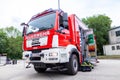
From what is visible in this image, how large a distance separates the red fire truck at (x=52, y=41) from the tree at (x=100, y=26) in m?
36.8

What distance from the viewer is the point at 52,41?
25.8 feet

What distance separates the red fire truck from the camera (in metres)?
7.84

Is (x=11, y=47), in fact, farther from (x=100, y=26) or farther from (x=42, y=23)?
(x=42, y=23)

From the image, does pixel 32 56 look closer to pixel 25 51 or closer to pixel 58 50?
pixel 25 51

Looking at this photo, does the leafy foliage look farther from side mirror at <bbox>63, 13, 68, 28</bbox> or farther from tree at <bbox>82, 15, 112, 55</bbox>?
Answer: side mirror at <bbox>63, 13, 68, 28</bbox>

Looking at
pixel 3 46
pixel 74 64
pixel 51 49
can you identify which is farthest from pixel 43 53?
pixel 3 46

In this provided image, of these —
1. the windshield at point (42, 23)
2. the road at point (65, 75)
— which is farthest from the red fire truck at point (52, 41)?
the road at point (65, 75)

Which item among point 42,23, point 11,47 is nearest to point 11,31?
point 11,47

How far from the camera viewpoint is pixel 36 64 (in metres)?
8.38

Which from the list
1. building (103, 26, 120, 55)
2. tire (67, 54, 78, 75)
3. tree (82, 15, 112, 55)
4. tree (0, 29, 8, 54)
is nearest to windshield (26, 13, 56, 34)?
tire (67, 54, 78, 75)

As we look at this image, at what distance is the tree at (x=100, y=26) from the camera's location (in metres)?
46.2

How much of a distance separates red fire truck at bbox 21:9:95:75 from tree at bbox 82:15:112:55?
36817 mm

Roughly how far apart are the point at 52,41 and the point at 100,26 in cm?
4195

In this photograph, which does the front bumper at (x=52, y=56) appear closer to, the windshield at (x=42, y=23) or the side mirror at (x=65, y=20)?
the windshield at (x=42, y=23)
